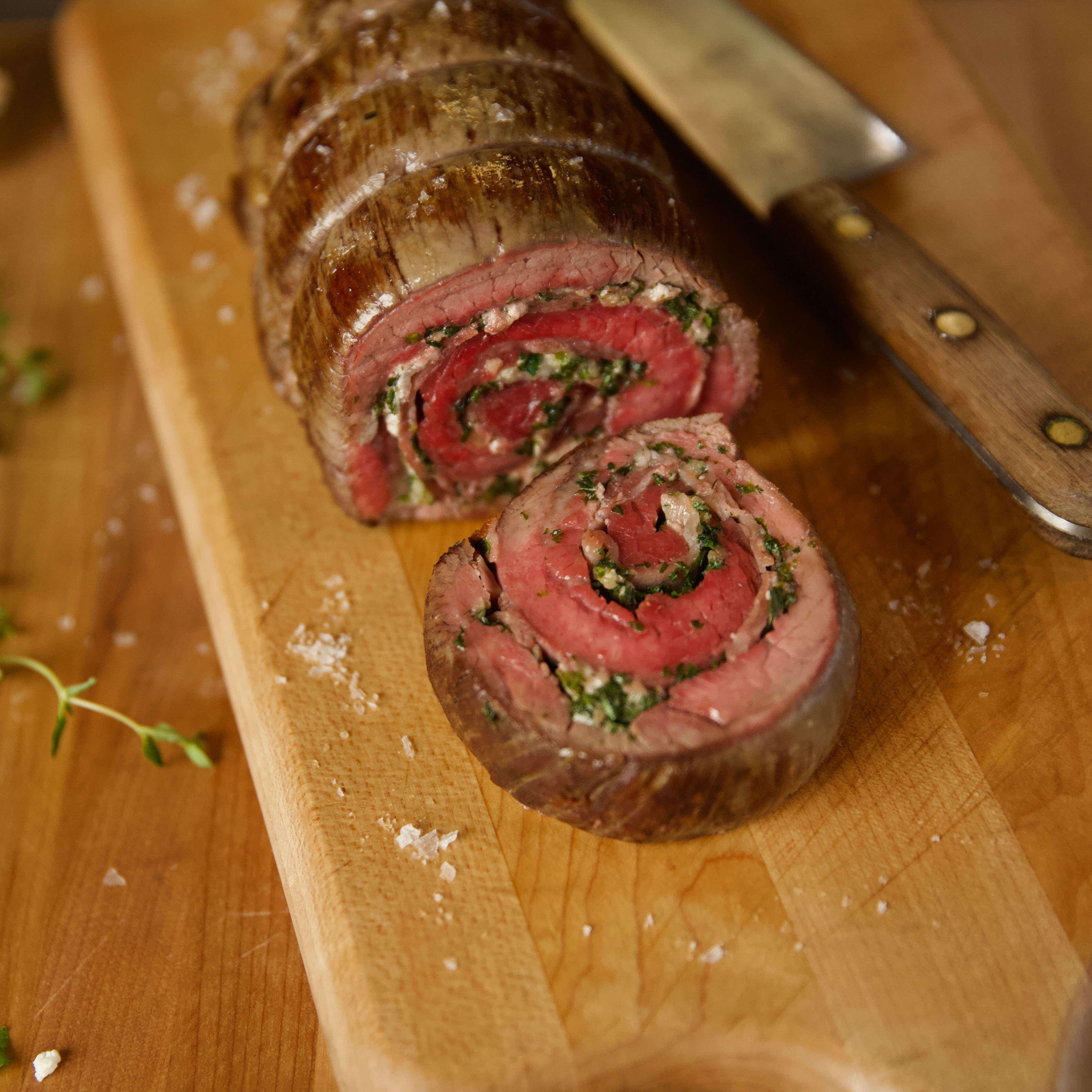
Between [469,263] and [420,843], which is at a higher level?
[469,263]

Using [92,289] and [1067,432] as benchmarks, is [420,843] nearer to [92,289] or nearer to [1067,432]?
[1067,432]

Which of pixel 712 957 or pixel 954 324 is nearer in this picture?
pixel 712 957

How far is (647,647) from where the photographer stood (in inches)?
86.9

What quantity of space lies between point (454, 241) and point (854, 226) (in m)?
1.21

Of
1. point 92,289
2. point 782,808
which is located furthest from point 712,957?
point 92,289

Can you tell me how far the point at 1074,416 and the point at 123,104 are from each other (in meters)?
3.39

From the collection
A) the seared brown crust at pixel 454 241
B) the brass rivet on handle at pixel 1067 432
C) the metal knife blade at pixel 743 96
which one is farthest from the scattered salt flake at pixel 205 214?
the brass rivet on handle at pixel 1067 432

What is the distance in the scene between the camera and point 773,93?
336 cm

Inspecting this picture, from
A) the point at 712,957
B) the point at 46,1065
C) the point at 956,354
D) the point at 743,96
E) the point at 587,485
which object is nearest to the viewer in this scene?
the point at 712,957

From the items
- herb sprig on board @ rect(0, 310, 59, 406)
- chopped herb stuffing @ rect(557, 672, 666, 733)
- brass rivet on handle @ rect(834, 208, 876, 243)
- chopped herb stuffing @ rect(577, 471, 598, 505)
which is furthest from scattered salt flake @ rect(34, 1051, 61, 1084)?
brass rivet on handle @ rect(834, 208, 876, 243)

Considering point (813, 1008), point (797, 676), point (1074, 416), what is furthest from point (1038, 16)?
point (813, 1008)

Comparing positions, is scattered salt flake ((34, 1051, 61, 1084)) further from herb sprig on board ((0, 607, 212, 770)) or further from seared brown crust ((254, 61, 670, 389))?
seared brown crust ((254, 61, 670, 389))

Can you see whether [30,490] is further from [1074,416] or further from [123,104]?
[1074,416]

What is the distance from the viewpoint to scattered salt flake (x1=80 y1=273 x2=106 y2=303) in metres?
3.83
